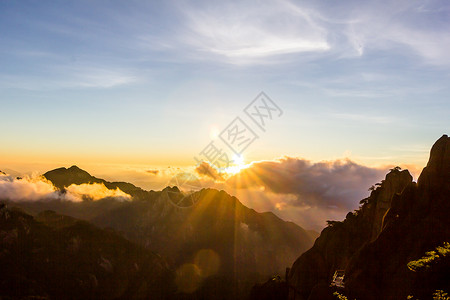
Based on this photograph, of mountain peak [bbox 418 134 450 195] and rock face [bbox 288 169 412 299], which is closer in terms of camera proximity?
mountain peak [bbox 418 134 450 195]

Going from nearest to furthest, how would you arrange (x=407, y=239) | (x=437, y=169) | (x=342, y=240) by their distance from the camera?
(x=407, y=239) < (x=437, y=169) < (x=342, y=240)

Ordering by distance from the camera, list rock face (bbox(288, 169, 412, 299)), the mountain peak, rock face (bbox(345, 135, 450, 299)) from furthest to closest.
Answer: rock face (bbox(288, 169, 412, 299)) → the mountain peak → rock face (bbox(345, 135, 450, 299))

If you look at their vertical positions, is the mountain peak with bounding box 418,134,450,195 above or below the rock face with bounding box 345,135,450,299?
above

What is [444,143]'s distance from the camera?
3543 inches

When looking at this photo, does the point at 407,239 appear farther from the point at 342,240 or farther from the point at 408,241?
the point at 342,240

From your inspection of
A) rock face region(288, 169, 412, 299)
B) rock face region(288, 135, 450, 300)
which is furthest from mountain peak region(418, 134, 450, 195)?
rock face region(288, 169, 412, 299)

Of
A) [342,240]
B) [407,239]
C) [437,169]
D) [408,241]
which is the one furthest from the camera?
[342,240]

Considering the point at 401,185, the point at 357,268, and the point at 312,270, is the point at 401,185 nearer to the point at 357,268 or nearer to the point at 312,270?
the point at 312,270

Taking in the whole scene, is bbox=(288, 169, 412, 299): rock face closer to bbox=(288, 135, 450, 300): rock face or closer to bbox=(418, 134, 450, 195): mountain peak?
bbox=(418, 134, 450, 195): mountain peak

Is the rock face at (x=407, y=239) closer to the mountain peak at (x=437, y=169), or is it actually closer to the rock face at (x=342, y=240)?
the mountain peak at (x=437, y=169)

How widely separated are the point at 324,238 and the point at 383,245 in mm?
63217

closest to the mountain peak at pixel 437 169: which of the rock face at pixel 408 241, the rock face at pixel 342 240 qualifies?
the rock face at pixel 408 241

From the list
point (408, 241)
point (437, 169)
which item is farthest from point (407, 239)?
point (437, 169)

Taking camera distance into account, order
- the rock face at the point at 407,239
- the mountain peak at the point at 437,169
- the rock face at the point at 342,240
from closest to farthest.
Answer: the rock face at the point at 407,239
the mountain peak at the point at 437,169
the rock face at the point at 342,240
